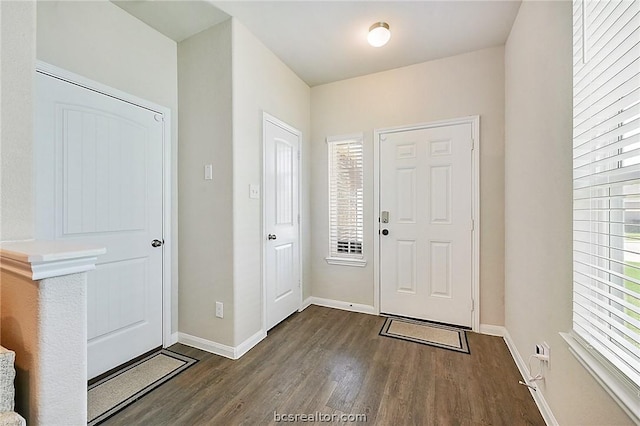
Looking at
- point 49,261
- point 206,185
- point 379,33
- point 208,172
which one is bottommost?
point 49,261

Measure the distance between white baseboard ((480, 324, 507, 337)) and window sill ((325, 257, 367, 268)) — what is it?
49.9 inches

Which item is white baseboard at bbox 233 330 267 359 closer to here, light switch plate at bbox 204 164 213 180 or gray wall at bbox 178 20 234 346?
gray wall at bbox 178 20 234 346

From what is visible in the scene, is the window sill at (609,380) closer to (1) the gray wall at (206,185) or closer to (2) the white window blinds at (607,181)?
(2) the white window blinds at (607,181)

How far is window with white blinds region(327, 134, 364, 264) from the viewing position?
123 inches

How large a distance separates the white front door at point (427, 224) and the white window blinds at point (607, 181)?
1415 millimetres

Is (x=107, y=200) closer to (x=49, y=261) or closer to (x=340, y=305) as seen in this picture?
(x=49, y=261)

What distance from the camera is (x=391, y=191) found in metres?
2.94

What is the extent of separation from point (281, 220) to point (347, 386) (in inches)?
62.4

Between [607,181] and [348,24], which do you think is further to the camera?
[348,24]

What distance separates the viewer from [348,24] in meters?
2.24

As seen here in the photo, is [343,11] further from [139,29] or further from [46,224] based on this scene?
[46,224]

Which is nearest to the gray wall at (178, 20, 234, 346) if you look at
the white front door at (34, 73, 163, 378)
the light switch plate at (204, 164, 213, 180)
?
the light switch plate at (204, 164, 213, 180)

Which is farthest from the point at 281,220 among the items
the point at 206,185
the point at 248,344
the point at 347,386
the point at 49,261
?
the point at 49,261

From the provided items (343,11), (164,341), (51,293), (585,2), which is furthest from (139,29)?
(585,2)
